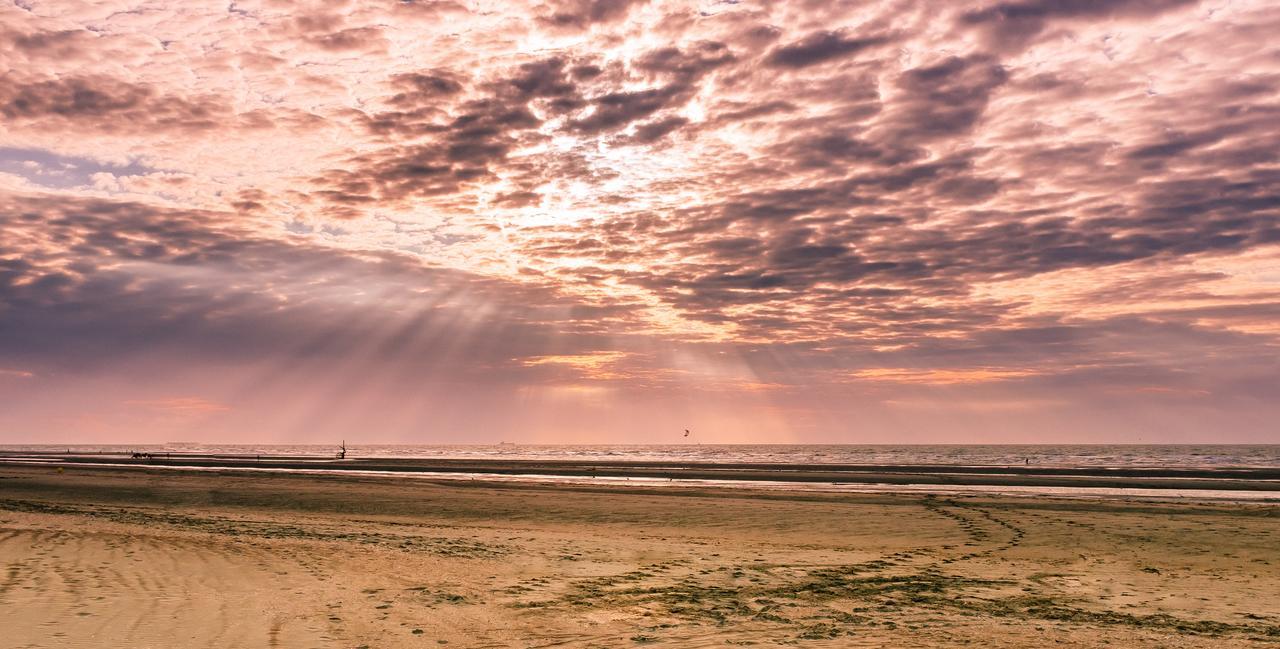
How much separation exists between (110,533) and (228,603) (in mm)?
11885

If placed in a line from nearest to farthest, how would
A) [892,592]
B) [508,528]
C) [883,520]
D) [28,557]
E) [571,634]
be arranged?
[571,634]
[892,592]
[28,557]
[508,528]
[883,520]

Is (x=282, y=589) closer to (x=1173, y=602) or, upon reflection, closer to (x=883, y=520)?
(x=1173, y=602)

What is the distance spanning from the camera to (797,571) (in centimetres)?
1700

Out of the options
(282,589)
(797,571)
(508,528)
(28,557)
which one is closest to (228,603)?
(282,589)

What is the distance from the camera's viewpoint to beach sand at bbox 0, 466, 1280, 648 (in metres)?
11.0

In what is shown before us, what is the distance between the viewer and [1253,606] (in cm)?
1366

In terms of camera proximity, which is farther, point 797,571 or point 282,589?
point 797,571

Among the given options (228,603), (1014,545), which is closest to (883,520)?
(1014,545)

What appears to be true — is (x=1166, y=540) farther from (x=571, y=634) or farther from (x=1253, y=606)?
(x=571, y=634)

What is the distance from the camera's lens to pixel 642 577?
1593 cm

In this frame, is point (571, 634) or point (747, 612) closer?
point (571, 634)

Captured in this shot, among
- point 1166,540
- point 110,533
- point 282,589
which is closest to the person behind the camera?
point 282,589

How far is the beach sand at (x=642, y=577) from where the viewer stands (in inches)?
433

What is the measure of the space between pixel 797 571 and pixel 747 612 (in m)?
4.77
